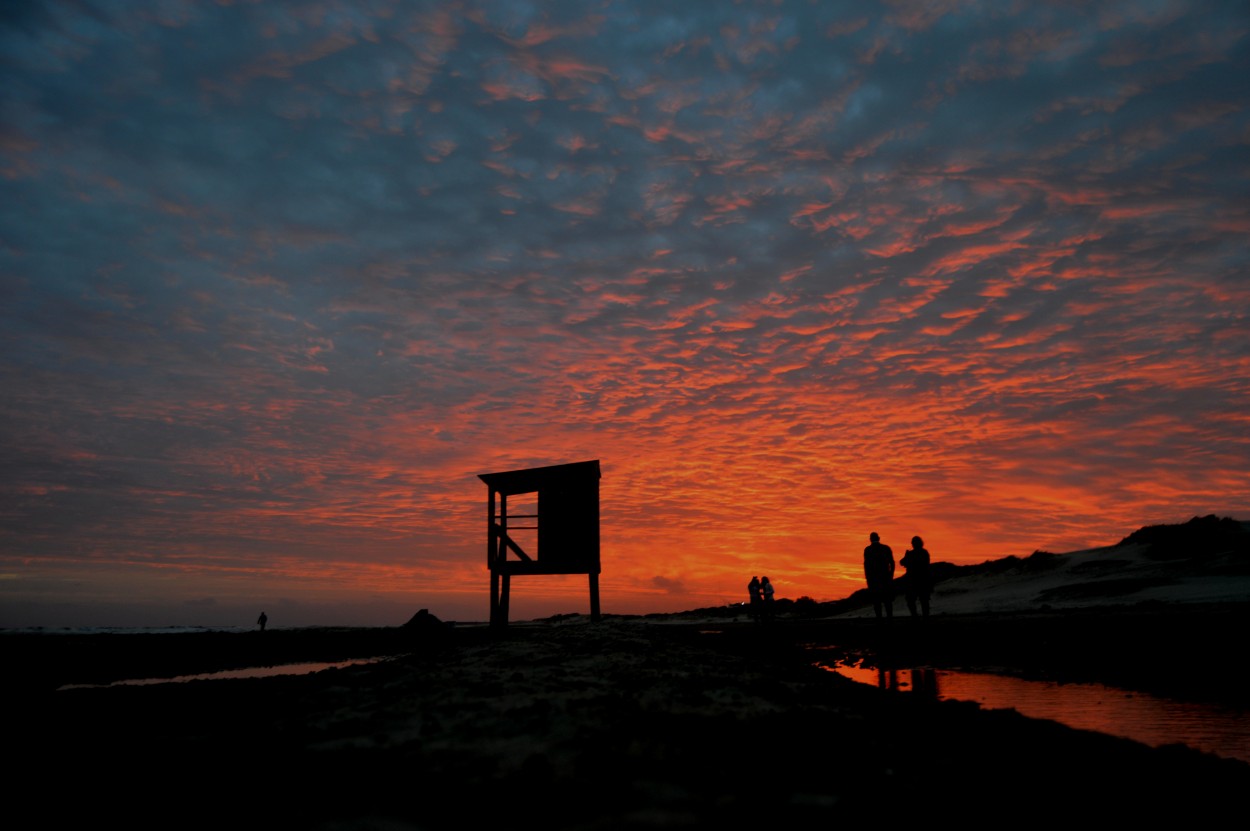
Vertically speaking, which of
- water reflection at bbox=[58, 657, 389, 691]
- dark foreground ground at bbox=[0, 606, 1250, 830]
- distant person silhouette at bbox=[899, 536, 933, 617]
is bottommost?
water reflection at bbox=[58, 657, 389, 691]

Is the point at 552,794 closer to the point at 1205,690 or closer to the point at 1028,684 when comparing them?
the point at 1028,684

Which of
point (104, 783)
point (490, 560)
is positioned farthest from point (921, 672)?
point (490, 560)

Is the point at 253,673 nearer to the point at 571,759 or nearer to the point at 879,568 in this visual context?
the point at 571,759

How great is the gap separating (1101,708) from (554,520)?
16.0 metres

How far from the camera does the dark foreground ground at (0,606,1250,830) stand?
3.12 m

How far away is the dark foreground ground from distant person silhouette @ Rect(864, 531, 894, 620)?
391 inches

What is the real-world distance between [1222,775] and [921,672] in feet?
28.5

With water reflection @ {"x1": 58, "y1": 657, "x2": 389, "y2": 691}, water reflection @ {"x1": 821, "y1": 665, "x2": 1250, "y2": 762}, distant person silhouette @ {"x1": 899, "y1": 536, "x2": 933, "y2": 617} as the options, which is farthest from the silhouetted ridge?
water reflection @ {"x1": 58, "y1": 657, "x2": 389, "y2": 691}

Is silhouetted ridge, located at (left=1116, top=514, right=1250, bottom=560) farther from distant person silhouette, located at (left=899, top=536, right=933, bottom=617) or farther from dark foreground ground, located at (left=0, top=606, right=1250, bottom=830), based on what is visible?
dark foreground ground, located at (left=0, top=606, right=1250, bottom=830)

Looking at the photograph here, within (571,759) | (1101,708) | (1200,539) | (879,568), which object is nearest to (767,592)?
(879,568)

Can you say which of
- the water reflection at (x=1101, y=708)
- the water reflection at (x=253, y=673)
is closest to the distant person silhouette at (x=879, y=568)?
the water reflection at (x=1101, y=708)

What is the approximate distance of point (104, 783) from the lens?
12.4 feet

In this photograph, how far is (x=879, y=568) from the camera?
1722 cm

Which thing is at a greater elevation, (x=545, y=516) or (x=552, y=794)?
(x=545, y=516)
